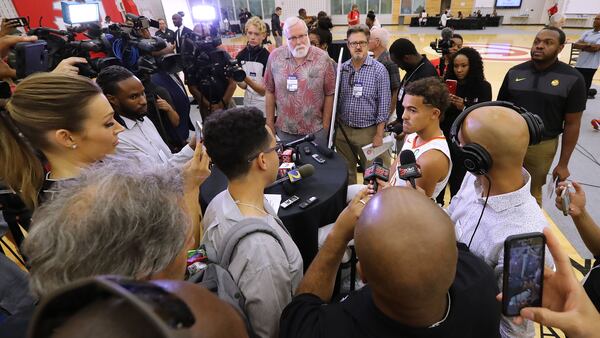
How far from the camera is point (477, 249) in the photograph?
54.1 inches

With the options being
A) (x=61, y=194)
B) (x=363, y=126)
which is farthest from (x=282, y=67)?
(x=61, y=194)

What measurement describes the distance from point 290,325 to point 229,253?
345mm

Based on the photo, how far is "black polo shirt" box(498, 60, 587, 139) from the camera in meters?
2.56

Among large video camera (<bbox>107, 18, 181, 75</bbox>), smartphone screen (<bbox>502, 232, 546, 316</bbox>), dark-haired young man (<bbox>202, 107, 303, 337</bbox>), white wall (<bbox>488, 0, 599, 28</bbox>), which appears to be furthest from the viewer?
white wall (<bbox>488, 0, 599, 28</bbox>)

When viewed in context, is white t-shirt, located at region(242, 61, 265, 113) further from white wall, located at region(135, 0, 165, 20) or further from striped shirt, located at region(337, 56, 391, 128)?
white wall, located at region(135, 0, 165, 20)

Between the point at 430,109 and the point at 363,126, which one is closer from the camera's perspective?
the point at 430,109

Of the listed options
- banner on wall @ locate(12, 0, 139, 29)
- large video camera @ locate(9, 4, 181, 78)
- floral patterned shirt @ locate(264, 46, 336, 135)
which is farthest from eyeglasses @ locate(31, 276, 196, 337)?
banner on wall @ locate(12, 0, 139, 29)

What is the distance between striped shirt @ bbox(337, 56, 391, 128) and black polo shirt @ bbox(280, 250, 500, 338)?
247cm

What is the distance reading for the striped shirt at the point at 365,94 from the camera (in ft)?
10.6

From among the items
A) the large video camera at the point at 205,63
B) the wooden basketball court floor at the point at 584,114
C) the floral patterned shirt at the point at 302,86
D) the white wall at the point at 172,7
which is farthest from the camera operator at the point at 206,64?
the white wall at the point at 172,7

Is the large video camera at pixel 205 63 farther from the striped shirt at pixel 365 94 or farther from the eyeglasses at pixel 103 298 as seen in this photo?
the eyeglasses at pixel 103 298

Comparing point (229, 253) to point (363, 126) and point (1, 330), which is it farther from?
point (363, 126)

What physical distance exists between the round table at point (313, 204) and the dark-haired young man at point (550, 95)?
5.79 feet

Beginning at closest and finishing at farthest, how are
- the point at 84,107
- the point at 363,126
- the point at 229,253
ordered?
the point at 229,253 → the point at 84,107 → the point at 363,126
